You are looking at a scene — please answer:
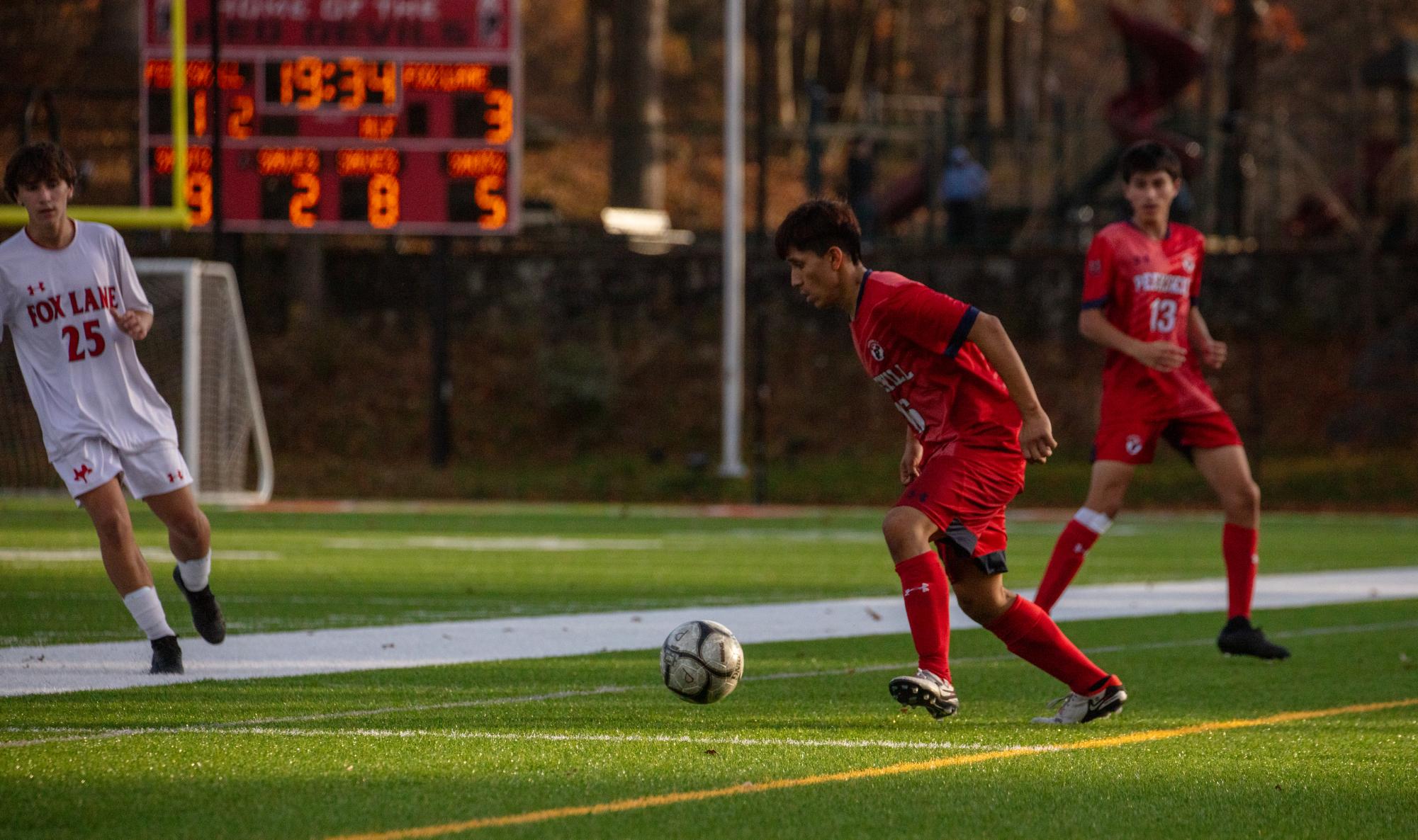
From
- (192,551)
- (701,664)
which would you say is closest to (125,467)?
(192,551)

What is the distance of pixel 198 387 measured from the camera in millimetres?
19594

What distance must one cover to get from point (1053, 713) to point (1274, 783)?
144 centimetres

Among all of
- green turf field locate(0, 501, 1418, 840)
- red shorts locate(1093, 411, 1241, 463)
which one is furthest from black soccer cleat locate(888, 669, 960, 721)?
red shorts locate(1093, 411, 1241, 463)

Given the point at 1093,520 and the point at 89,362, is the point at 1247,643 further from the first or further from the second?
the point at 89,362

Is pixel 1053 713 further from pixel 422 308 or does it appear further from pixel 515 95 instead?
pixel 422 308

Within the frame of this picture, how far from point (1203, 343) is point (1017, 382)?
129 inches

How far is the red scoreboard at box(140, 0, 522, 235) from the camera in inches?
900

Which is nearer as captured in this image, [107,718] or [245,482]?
[107,718]

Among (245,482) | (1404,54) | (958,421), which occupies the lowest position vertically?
(245,482)

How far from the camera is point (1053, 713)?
22.9ft

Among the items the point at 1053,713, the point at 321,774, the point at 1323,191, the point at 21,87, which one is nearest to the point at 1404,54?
the point at 1323,191

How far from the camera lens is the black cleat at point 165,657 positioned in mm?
7680

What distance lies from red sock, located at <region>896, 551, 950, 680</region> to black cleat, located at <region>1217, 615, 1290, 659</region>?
271 cm

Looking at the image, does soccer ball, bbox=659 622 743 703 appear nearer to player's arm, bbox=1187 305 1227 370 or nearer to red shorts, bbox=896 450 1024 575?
red shorts, bbox=896 450 1024 575
